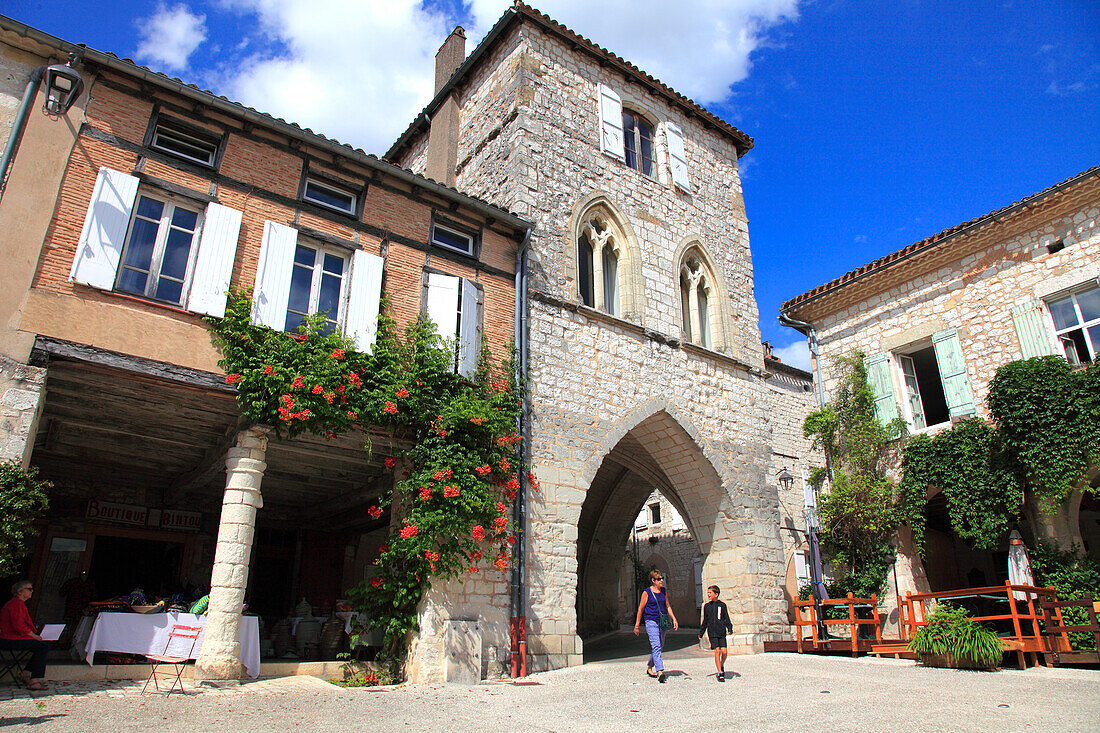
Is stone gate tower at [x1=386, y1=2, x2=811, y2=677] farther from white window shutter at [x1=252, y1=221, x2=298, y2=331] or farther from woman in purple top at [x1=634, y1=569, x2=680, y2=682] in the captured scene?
white window shutter at [x1=252, y1=221, x2=298, y2=331]

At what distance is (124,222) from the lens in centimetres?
748

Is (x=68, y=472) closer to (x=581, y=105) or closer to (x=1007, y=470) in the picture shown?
(x=581, y=105)

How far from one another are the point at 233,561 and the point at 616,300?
7510mm

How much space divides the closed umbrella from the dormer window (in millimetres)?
8893

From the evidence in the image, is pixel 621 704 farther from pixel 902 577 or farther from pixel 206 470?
pixel 902 577

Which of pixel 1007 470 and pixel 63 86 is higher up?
pixel 63 86

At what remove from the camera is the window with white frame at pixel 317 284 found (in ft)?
28.1

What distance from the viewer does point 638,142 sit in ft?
45.6

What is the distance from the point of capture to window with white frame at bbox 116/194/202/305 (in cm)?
752

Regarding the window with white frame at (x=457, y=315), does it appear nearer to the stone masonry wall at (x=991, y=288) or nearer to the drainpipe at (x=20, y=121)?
the drainpipe at (x=20, y=121)

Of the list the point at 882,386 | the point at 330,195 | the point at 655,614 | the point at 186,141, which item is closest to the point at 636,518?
the point at 882,386

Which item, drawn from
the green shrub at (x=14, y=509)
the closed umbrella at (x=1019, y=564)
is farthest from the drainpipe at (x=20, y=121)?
the closed umbrella at (x=1019, y=564)

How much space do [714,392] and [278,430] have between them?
7.81 m

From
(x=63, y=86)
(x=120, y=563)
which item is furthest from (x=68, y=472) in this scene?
(x=63, y=86)
